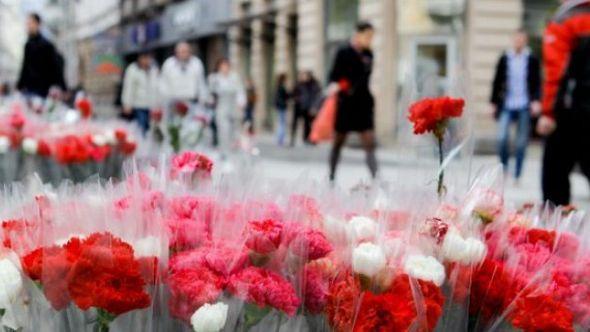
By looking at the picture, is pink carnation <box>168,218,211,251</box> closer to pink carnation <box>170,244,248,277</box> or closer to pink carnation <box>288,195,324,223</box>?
pink carnation <box>170,244,248,277</box>

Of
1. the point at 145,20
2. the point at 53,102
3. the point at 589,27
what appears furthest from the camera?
the point at 145,20

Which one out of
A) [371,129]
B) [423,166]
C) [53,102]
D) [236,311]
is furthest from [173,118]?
[236,311]

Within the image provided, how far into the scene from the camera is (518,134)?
10.2 m

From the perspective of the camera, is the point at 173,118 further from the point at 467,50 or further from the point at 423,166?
the point at 467,50

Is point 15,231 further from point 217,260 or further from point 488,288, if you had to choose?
point 488,288

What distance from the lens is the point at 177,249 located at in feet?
6.11

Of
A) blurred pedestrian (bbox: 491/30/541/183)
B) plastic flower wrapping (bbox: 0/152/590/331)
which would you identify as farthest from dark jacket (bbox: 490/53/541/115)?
plastic flower wrapping (bbox: 0/152/590/331)

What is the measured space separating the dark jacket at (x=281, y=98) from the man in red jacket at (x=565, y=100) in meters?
16.1

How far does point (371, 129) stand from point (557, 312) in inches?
261

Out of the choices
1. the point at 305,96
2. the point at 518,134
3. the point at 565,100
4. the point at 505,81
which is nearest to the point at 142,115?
the point at 505,81

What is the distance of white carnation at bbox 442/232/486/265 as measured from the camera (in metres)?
1.83

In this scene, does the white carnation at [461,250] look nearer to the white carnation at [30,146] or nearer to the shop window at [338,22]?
the white carnation at [30,146]

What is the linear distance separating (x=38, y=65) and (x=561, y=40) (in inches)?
262

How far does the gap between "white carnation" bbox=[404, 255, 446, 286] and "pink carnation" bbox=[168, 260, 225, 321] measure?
354 millimetres
